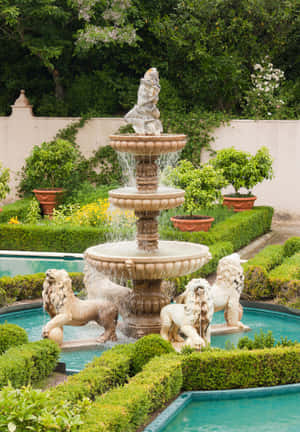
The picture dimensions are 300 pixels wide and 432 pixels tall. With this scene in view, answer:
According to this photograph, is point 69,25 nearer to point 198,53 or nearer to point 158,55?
point 158,55

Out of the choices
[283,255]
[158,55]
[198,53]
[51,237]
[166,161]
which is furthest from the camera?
[158,55]

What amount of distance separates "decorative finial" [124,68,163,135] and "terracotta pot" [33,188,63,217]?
9875mm

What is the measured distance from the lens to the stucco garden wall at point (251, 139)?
20562 mm

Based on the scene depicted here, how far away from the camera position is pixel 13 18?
20609 millimetres

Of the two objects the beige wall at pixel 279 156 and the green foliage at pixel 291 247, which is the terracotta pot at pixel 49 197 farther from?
the green foliage at pixel 291 247

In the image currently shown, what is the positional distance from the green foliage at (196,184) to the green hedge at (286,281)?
331 centimetres

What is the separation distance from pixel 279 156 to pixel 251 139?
0.94 metres

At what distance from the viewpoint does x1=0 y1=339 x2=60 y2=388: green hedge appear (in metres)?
7.56

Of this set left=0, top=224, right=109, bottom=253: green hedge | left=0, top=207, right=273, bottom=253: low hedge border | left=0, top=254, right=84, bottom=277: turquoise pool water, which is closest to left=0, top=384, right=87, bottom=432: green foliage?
left=0, top=254, right=84, bottom=277: turquoise pool water

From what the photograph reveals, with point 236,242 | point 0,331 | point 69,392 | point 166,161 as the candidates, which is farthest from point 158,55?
point 69,392

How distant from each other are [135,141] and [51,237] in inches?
271

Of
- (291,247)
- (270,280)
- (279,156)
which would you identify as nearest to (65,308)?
(270,280)

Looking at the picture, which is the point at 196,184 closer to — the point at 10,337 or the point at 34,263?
the point at 34,263

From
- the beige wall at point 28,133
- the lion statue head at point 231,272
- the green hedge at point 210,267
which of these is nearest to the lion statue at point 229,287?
the lion statue head at point 231,272
